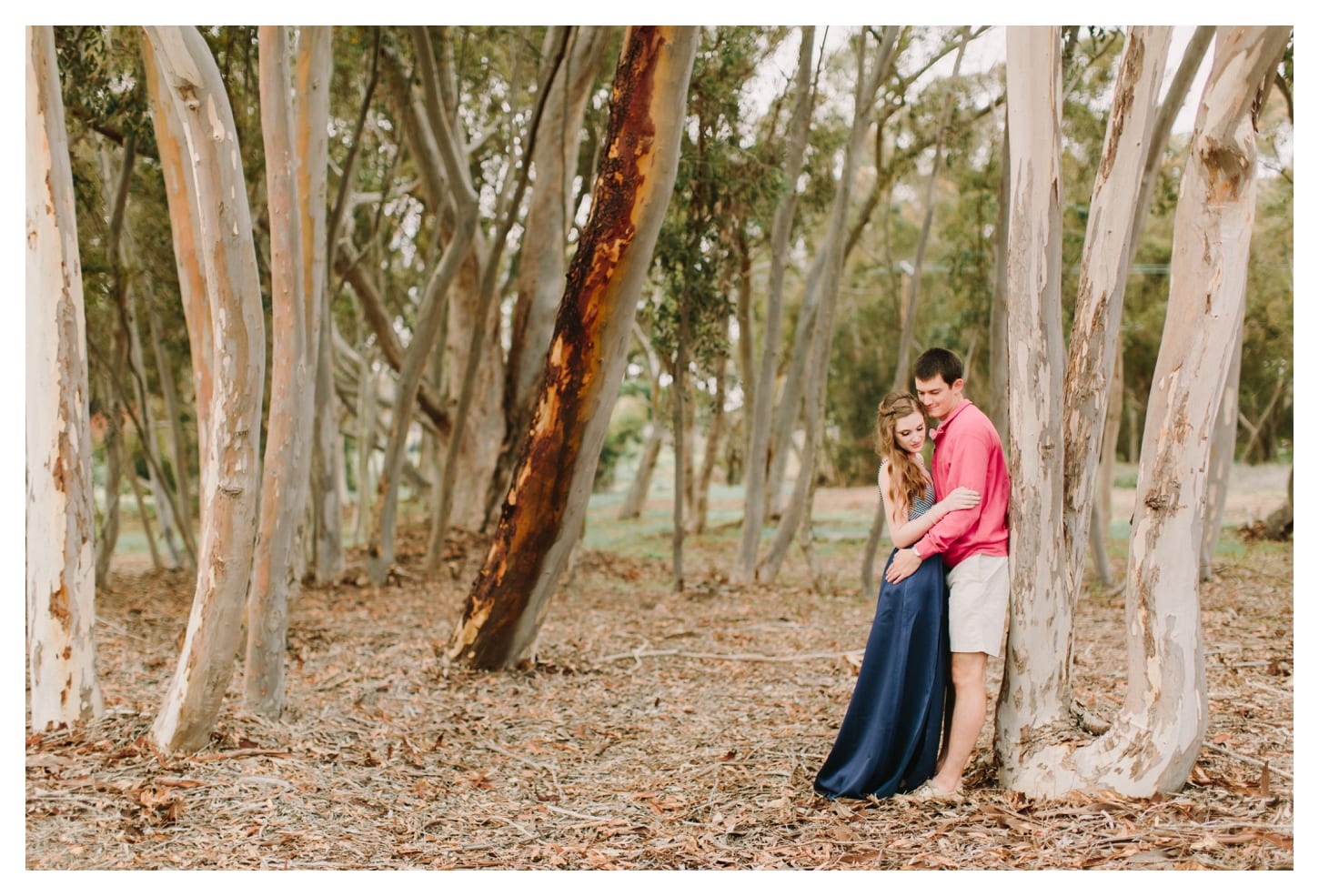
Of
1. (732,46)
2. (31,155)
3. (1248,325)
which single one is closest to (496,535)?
(31,155)

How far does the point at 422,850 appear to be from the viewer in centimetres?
305

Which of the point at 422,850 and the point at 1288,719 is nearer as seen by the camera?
the point at 422,850

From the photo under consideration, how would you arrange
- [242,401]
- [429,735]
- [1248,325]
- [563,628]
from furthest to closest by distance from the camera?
[1248,325] < [563,628] < [429,735] < [242,401]

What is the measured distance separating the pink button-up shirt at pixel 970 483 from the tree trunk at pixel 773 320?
468 cm

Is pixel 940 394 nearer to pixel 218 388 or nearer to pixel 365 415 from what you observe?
pixel 218 388

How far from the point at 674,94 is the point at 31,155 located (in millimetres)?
2289

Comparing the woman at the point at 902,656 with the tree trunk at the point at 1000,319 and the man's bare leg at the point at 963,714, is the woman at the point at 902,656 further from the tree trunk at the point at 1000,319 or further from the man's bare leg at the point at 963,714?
the tree trunk at the point at 1000,319

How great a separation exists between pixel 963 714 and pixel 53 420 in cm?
309

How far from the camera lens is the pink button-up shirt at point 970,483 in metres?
3.00

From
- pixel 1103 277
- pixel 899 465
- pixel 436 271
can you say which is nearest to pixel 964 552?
pixel 899 465

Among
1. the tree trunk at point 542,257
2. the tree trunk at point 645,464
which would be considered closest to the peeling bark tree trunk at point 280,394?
the tree trunk at point 542,257

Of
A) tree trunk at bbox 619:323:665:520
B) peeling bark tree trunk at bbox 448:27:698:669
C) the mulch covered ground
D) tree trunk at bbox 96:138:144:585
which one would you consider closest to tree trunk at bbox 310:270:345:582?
tree trunk at bbox 96:138:144:585

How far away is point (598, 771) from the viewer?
3.77m

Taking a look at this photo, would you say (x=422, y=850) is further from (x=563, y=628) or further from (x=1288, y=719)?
(x=563, y=628)
